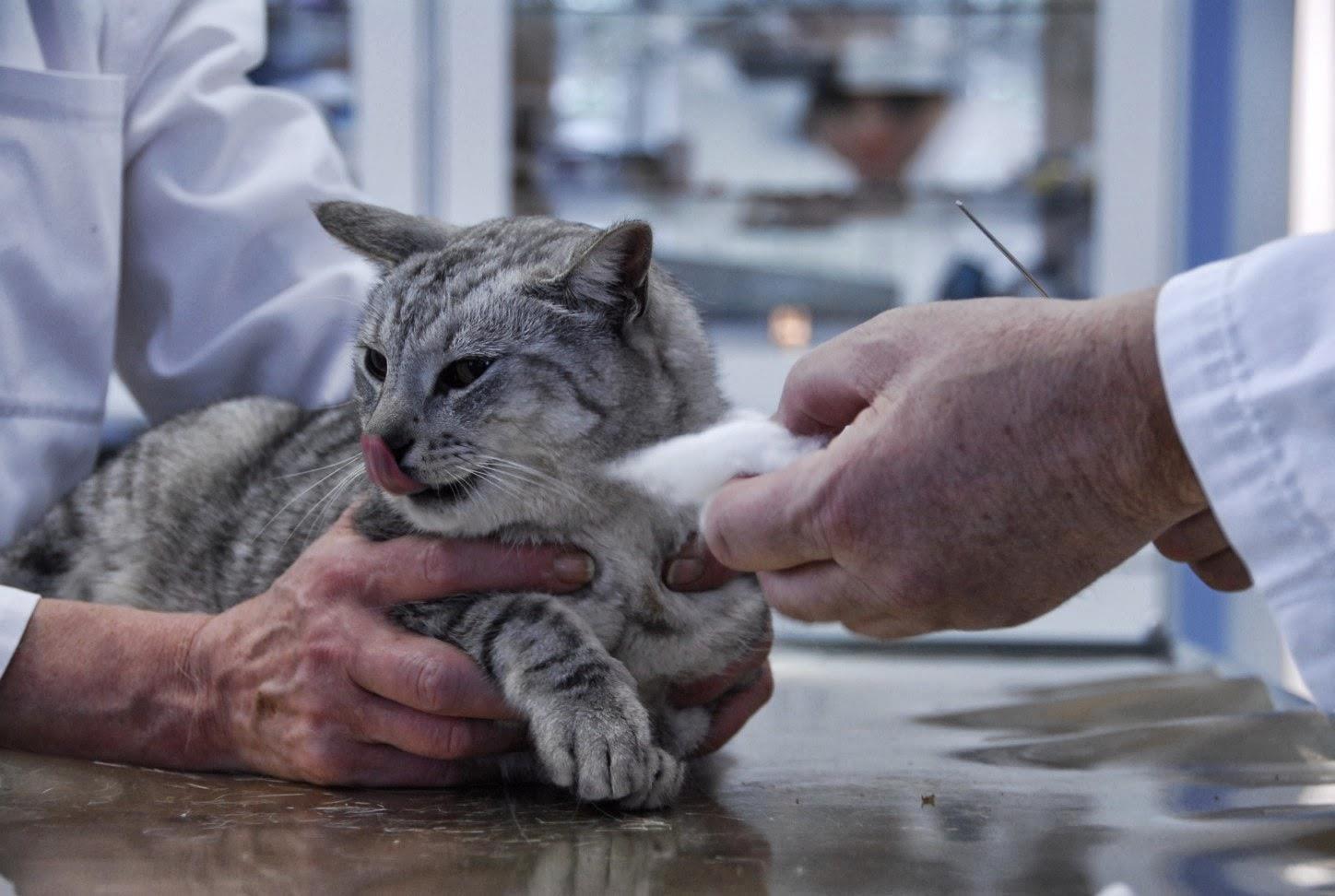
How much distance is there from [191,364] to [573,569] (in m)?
0.93

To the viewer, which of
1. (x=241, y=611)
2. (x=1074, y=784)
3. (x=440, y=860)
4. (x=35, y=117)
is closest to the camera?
(x=440, y=860)

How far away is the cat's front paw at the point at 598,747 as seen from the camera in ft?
3.35

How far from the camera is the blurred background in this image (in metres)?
2.98

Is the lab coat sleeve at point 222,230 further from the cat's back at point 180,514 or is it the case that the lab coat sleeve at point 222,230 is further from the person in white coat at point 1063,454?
the person in white coat at point 1063,454

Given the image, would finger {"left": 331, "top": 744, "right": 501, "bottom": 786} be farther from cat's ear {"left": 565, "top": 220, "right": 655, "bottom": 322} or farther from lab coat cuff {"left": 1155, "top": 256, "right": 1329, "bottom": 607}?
lab coat cuff {"left": 1155, "top": 256, "right": 1329, "bottom": 607}

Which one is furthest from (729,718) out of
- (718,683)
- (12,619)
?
(12,619)

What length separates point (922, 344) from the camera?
92 cm

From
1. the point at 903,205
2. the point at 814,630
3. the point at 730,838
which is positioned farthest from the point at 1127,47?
the point at 730,838

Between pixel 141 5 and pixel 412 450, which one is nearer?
pixel 412 450

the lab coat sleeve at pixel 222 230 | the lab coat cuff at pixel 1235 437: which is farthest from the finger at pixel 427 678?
the lab coat sleeve at pixel 222 230

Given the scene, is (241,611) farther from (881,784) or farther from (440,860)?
(881,784)

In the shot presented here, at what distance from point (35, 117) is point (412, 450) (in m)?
0.75

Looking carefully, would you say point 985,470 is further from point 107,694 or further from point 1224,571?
point 107,694

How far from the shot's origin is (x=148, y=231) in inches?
70.9
